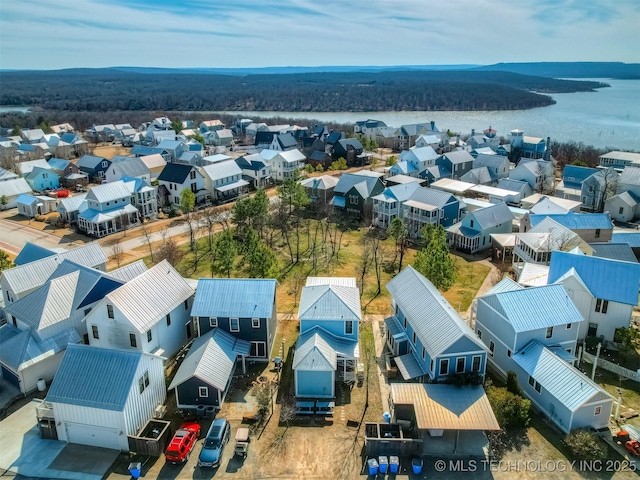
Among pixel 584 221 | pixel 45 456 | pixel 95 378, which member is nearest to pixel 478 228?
pixel 584 221

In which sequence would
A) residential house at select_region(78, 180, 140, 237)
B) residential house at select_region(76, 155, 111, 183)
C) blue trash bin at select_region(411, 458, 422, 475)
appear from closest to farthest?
blue trash bin at select_region(411, 458, 422, 475), residential house at select_region(78, 180, 140, 237), residential house at select_region(76, 155, 111, 183)

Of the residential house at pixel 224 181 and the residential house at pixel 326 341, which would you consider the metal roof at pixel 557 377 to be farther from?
the residential house at pixel 224 181

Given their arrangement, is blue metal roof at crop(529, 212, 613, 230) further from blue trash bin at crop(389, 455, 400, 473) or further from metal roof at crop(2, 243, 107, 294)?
metal roof at crop(2, 243, 107, 294)

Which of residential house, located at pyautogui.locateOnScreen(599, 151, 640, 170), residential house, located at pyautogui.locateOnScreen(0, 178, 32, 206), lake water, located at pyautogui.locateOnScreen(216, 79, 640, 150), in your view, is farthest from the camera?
lake water, located at pyautogui.locateOnScreen(216, 79, 640, 150)

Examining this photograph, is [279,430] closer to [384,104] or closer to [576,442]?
[576,442]

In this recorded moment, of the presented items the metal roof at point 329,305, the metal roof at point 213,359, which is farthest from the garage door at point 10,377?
the metal roof at point 329,305

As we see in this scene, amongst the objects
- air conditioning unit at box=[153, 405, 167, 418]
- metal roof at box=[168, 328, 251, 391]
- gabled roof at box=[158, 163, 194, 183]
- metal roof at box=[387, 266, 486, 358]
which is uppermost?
gabled roof at box=[158, 163, 194, 183]

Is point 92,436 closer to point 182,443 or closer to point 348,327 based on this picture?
point 182,443

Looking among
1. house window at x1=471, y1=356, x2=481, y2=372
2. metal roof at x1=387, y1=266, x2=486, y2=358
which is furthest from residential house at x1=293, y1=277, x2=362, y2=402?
house window at x1=471, y1=356, x2=481, y2=372
